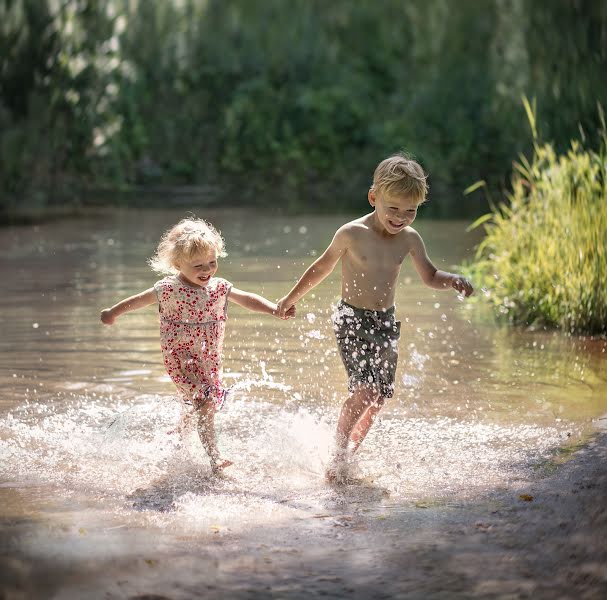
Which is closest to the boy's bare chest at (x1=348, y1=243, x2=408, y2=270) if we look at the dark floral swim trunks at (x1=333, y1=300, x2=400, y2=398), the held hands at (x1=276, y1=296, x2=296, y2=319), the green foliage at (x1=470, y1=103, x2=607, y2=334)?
the dark floral swim trunks at (x1=333, y1=300, x2=400, y2=398)

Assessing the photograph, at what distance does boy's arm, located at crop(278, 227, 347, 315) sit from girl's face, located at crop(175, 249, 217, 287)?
0.37 metres

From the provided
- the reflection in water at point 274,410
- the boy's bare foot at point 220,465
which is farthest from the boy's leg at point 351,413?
the boy's bare foot at point 220,465

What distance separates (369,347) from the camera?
4.93m

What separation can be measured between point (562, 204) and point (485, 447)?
355 centimetres

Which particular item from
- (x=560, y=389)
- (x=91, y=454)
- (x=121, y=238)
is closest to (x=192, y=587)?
(x=91, y=454)

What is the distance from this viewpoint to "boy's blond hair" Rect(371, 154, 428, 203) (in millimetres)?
4773

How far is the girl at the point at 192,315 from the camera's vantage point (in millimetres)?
4883

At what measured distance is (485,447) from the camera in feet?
16.8

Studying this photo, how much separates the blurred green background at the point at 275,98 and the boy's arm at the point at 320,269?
14.0 meters

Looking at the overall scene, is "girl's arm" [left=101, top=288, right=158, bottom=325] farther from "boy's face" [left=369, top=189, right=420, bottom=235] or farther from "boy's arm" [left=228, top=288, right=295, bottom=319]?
"boy's face" [left=369, top=189, right=420, bottom=235]

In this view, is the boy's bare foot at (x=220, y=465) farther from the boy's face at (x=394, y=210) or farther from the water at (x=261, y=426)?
the boy's face at (x=394, y=210)

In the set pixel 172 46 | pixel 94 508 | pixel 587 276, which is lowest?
pixel 94 508

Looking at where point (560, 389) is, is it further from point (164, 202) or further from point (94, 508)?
point (164, 202)

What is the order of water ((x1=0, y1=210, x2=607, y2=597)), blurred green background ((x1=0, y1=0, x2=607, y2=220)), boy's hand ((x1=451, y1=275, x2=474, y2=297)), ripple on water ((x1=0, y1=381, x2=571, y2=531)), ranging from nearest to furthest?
water ((x1=0, y1=210, x2=607, y2=597)) < ripple on water ((x1=0, y1=381, x2=571, y2=531)) < boy's hand ((x1=451, y1=275, x2=474, y2=297)) < blurred green background ((x1=0, y1=0, x2=607, y2=220))
